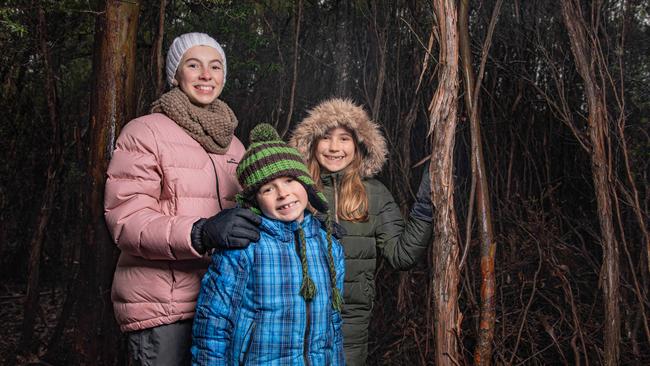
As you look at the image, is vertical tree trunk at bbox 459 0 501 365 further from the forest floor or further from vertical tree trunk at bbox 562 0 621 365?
the forest floor

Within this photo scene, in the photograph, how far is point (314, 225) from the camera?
2.09m

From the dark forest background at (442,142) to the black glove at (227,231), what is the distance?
32.2 inches

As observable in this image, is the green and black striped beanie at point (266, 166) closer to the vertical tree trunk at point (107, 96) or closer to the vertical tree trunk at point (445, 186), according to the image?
the vertical tree trunk at point (445, 186)

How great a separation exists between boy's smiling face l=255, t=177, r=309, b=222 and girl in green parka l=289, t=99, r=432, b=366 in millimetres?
581

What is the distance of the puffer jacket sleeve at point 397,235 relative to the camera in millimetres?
2480

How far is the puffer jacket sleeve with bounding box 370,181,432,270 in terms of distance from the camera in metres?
2.48

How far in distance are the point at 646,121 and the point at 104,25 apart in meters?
3.63

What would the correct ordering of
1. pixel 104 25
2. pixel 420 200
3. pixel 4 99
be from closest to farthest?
pixel 420 200
pixel 104 25
pixel 4 99

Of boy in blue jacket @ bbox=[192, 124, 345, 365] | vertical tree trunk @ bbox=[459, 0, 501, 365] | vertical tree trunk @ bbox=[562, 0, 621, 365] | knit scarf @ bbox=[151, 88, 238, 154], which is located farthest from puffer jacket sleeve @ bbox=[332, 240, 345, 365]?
vertical tree trunk @ bbox=[562, 0, 621, 365]

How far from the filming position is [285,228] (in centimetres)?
199

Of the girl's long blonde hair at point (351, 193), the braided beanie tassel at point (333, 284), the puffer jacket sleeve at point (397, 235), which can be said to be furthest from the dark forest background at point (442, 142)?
the braided beanie tassel at point (333, 284)

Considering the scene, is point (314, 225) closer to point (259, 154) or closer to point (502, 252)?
point (259, 154)

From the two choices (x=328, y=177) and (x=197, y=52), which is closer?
(x=197, y=52)

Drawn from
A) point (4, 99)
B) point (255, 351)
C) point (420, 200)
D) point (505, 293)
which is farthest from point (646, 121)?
point (4, 99)
